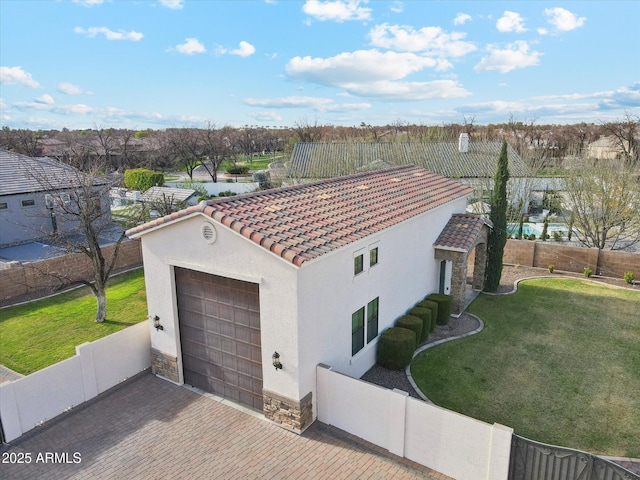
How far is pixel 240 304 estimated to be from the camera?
10836mm

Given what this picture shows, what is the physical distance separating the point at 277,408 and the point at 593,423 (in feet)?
26.0

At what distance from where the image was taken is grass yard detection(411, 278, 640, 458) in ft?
35.0

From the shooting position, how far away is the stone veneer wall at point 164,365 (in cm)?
1227

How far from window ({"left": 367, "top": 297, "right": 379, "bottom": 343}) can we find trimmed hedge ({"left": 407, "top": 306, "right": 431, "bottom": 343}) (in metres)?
2.27

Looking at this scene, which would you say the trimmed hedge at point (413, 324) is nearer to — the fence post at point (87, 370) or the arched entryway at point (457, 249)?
the arched entryway at point (457, 249)

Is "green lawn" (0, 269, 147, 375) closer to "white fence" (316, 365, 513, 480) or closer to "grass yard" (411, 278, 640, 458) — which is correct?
"white fence" (316, 365, 513, 480)

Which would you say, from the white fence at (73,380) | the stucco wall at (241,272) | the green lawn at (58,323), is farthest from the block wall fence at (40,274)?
the stucco wall at (241,272)

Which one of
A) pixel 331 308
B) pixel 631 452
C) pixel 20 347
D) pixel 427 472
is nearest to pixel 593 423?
pixel 631 452

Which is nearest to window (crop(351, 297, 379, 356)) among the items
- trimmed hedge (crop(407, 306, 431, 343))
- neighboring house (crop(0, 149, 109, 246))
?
trimmed hedge (crop(407, 306, 431, 343))

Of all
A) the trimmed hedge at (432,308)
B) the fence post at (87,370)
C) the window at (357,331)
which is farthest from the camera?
the trimmed hedge at (432,308)

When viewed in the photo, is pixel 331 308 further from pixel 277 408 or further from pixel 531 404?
pixel 531 404

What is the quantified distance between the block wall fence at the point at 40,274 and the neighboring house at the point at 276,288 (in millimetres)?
9169

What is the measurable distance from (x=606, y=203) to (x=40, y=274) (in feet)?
98.2

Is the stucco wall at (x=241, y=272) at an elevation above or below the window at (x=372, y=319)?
above
